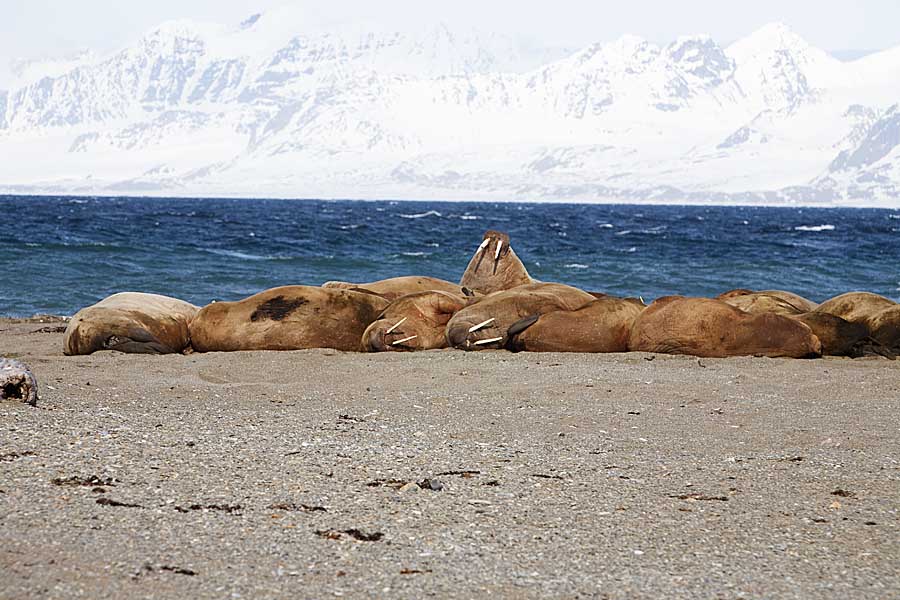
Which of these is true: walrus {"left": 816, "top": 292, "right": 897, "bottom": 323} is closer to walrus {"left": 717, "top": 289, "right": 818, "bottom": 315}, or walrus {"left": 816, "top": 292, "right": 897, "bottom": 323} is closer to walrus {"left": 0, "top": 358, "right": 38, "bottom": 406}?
walrus {"left": 717, "top": 289, "right": 818, "bottom": 315}

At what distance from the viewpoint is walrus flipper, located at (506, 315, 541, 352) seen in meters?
10.5

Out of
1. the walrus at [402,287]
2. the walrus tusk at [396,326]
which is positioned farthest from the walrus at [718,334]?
the walrus at [402,287]

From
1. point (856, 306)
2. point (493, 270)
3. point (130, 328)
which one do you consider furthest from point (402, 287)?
point (856, 306)

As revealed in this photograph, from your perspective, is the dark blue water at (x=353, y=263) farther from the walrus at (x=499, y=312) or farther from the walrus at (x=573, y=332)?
the walrus at (x=573, y=332)

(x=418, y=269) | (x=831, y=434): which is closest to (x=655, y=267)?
(x=418, y=269)

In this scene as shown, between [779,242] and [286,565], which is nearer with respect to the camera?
[286,565]

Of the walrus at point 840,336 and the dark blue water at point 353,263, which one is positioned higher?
the walrus at point 840,336

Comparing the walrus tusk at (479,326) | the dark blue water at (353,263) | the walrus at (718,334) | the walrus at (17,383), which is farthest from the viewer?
the dark blue water at (353,263)

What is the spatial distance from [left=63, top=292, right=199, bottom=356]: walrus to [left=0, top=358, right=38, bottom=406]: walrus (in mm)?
3692

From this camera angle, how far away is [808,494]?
5180 mm

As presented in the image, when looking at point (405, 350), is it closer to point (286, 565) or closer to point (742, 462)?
point (742, 462)

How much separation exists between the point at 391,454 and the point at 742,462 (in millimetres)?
1791

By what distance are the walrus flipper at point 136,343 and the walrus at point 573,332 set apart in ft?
10.6

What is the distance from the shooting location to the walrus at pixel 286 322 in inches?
423
